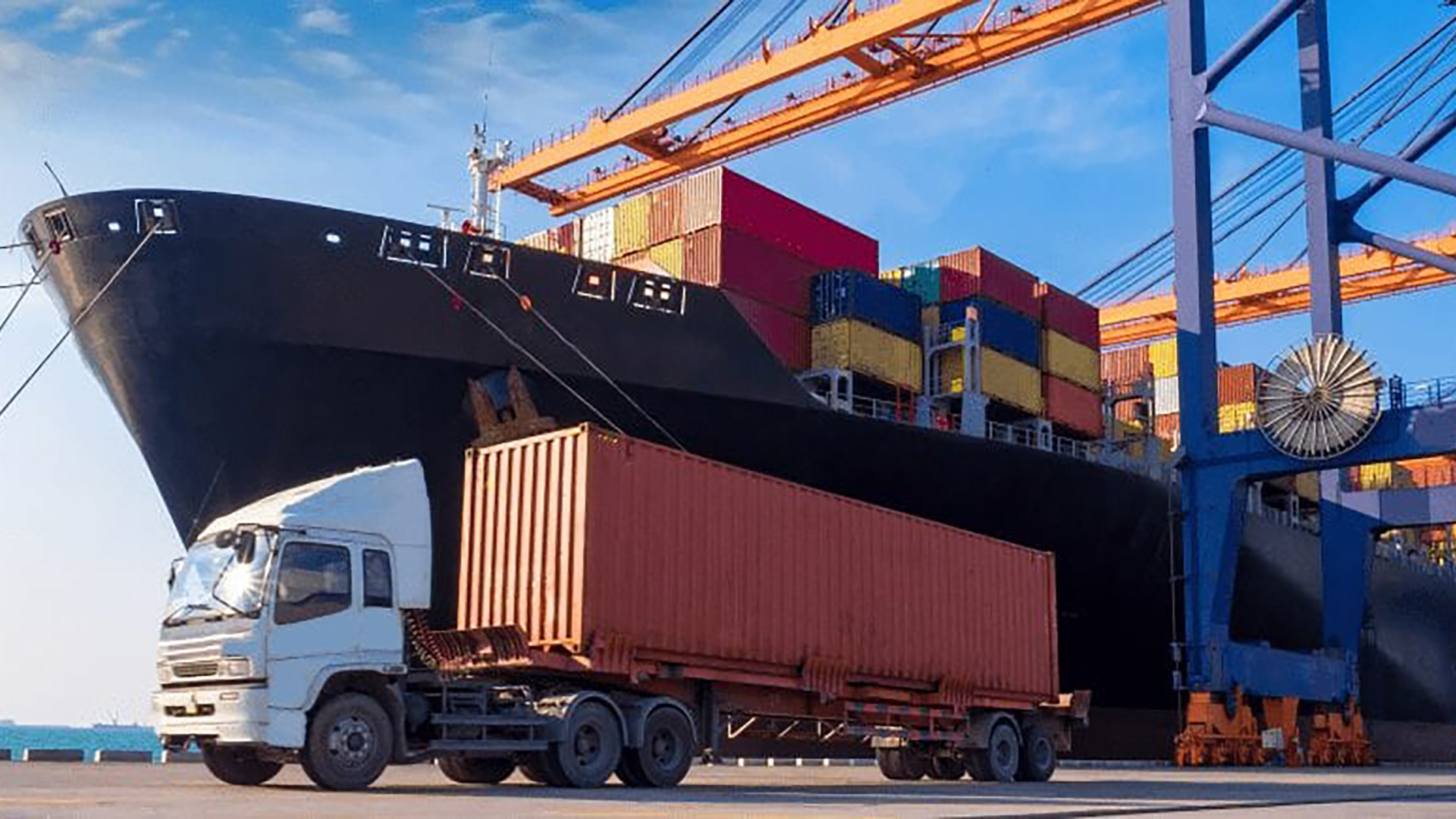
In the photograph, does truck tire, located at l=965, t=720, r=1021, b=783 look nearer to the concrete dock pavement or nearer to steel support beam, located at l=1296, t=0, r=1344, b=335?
the concrete dock pavement

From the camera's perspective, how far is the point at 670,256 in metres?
25.5

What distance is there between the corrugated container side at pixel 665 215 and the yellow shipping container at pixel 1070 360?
8420 millimetres

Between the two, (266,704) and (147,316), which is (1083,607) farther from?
(266,704)

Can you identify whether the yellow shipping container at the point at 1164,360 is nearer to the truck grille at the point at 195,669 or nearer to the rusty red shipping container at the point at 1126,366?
the rusty red shipping container at the point at 1126,366

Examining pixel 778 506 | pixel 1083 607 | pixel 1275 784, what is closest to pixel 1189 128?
pixel 1083 607

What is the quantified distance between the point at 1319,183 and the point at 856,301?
14371 mm

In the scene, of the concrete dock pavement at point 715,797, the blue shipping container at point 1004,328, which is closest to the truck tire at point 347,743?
the concrete dock pavement at point 715,797

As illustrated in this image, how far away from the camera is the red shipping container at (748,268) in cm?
2478

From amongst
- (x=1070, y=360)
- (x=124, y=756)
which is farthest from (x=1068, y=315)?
(x=124, y=756)

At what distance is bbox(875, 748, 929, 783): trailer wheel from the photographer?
19.4 metres

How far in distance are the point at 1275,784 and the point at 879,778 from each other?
5.12 metres

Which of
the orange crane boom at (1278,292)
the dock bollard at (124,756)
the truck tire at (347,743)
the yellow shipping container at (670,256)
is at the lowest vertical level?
the dock bollard at (124,756)

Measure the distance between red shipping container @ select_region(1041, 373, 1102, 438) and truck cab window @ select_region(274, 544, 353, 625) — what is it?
1880 cm

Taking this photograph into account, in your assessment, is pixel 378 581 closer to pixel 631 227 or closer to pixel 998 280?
pixel 631 227
